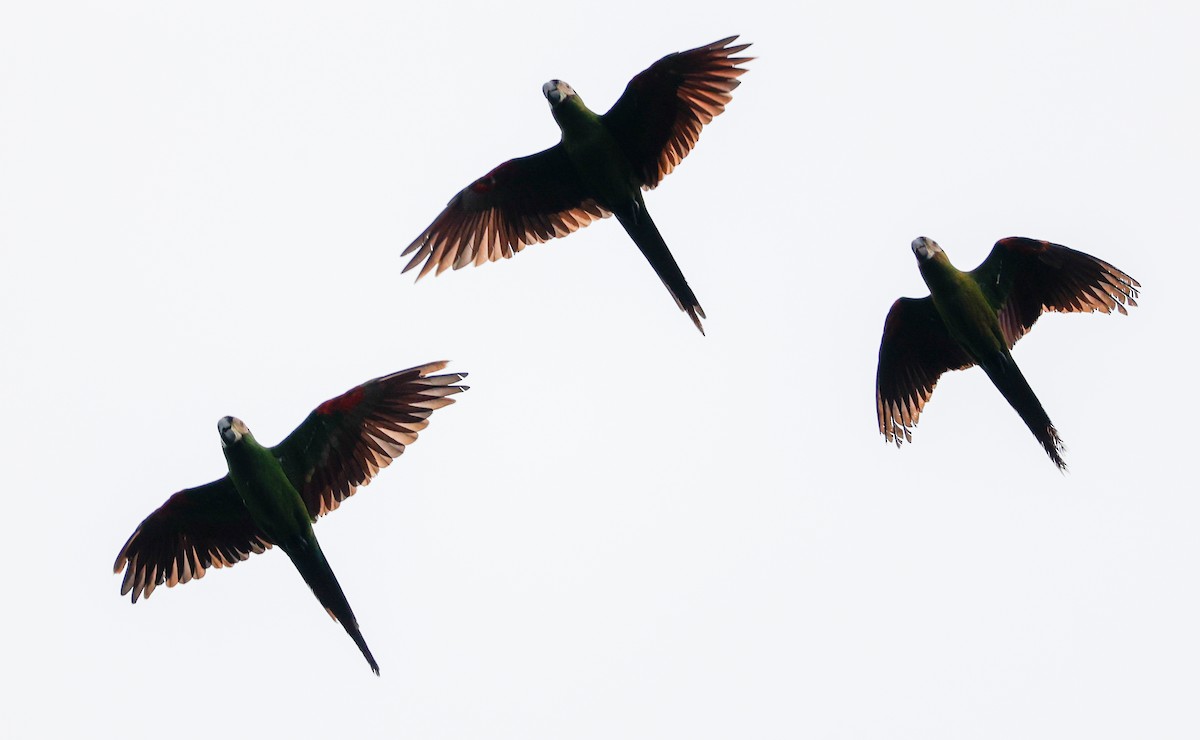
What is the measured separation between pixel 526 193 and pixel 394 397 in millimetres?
2774

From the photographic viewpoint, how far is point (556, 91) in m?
14.0

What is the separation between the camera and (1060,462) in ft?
45.8

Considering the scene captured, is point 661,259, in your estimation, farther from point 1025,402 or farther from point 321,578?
point 321,578

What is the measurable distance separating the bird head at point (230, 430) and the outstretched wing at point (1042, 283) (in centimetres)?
679

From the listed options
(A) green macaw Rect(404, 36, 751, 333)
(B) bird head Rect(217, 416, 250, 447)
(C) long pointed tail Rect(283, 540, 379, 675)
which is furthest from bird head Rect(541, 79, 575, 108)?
(C) long pointed tail Rect(283, 540, 379, 675)

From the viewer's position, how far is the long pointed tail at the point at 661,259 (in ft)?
47.6

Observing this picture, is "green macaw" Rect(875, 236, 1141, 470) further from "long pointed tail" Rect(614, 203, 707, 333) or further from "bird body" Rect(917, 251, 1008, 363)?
"long pointed tail" Rect(614, 203, 707, 333)

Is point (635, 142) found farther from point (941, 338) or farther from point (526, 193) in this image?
point (941, 338)

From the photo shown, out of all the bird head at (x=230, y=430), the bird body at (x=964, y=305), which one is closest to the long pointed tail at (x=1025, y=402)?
the bird body at (x=964, y=305)

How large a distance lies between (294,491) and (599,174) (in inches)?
163

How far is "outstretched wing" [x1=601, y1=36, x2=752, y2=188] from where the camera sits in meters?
14.1

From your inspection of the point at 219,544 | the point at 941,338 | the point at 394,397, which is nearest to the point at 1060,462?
the point at 941,338

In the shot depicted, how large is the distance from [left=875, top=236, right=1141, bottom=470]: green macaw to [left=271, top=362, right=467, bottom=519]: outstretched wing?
4362 mm

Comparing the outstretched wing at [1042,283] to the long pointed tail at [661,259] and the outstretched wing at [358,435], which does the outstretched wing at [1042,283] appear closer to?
the long pointed tail at [661,259]
